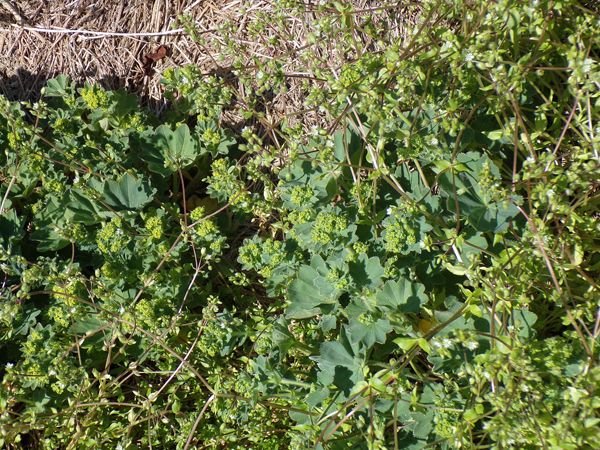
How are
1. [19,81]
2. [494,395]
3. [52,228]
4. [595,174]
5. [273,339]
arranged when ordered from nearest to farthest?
[494,395]
[595,174]
[273,339]
[52,228]
[19,81]

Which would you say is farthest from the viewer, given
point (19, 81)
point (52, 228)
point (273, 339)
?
point (19, 81)

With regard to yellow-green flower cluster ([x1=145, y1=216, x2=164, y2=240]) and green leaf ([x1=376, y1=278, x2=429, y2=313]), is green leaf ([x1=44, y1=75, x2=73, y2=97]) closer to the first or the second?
yellow-green flower cluster ([x1=145, y1=216, x2=164, y2=240])

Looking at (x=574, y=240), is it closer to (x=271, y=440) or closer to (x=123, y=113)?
(x=271, y=440)

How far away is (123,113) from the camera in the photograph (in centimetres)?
297

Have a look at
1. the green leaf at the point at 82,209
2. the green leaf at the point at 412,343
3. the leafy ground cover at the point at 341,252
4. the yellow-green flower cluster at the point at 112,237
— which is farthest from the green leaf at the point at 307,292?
the green leaf at the point at 82,209

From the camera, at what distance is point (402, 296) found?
2.34m

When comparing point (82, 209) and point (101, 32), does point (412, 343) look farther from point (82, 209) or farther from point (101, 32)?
point (101, 32)

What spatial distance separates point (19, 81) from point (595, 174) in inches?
110

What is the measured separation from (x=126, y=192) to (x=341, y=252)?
972 millimetres

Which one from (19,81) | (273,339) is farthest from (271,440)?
(19,81)

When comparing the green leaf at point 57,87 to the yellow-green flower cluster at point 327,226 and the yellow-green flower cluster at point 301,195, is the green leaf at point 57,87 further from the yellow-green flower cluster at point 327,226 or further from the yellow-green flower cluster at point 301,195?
the yellow-green flower cluster at point 327,226

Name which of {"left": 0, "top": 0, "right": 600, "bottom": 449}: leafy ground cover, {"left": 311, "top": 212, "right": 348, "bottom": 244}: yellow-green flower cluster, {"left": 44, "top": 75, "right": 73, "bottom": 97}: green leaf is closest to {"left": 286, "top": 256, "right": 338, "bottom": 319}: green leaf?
{"left": 0, "top": 0, "right": 600, "bottom": 449}: leafy ground cover

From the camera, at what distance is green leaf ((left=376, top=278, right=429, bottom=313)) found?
91.0 inches

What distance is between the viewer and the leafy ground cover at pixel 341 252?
7.06 feet
